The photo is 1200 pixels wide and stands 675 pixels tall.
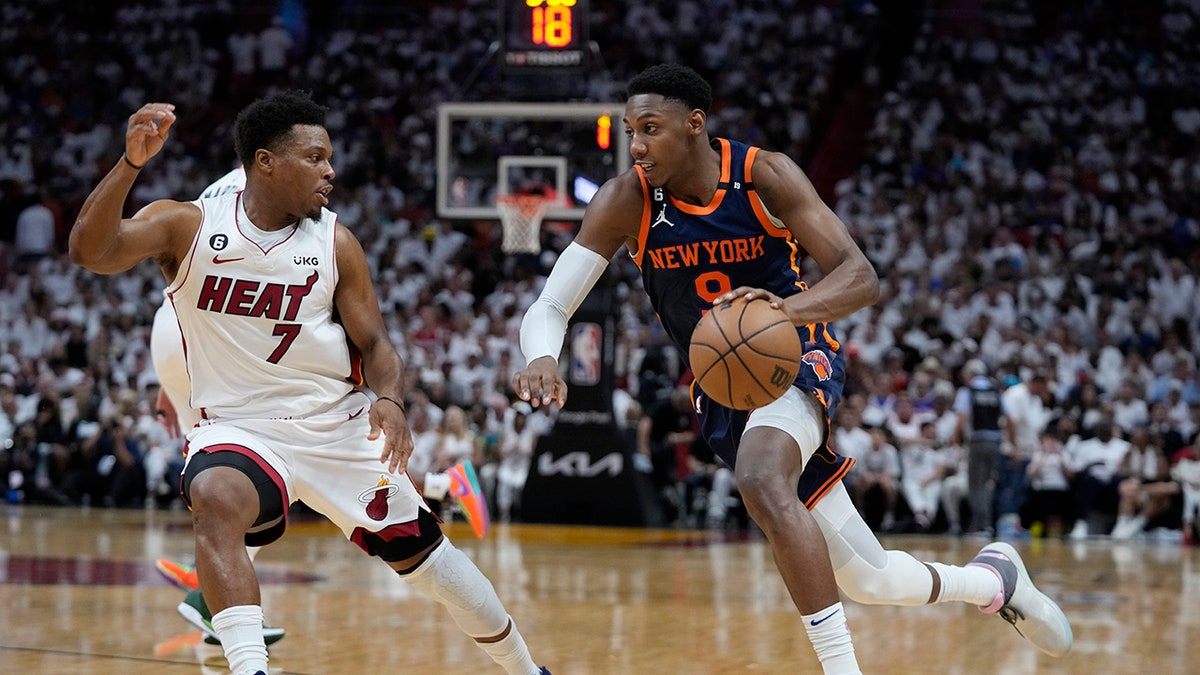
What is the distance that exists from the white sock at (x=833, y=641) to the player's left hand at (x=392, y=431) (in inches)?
53.8

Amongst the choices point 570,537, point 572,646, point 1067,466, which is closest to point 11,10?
point 570,537

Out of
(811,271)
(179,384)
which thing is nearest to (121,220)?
(179,384)

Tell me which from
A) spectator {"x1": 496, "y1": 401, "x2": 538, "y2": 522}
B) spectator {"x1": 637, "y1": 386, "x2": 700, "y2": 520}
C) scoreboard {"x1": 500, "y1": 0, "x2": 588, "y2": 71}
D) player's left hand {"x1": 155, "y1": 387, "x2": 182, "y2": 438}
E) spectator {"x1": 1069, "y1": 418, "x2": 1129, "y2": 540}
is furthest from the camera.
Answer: spectator {"x1": 496, "y1": 401, "x2": 538, "y2": 522}

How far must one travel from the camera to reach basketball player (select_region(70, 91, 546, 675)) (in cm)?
468

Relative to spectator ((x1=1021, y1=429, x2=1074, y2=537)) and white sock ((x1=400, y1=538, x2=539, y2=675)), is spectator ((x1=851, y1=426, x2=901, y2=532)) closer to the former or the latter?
spectator ((x1=1021, y1=429, x2=1074, y2=537))

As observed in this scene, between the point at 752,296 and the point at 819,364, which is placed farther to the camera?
the point at 819,364

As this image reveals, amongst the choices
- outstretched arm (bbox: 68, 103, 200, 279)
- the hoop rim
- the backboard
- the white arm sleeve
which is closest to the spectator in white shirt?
the backboard

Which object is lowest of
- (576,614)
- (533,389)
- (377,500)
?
(576,614)

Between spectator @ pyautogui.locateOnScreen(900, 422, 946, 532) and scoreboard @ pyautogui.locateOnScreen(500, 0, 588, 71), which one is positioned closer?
scoreboard @ pyautogui.locateOnScreen(500, 0, 588, 71)

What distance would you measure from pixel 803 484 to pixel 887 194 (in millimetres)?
14146

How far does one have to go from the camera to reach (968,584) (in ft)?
17.4

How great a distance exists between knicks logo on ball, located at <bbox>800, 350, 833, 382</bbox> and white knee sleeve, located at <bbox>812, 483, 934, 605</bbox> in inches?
15.3

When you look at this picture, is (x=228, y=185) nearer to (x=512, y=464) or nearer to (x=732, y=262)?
(x=732, y=262)

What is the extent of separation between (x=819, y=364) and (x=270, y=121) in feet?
6.61
